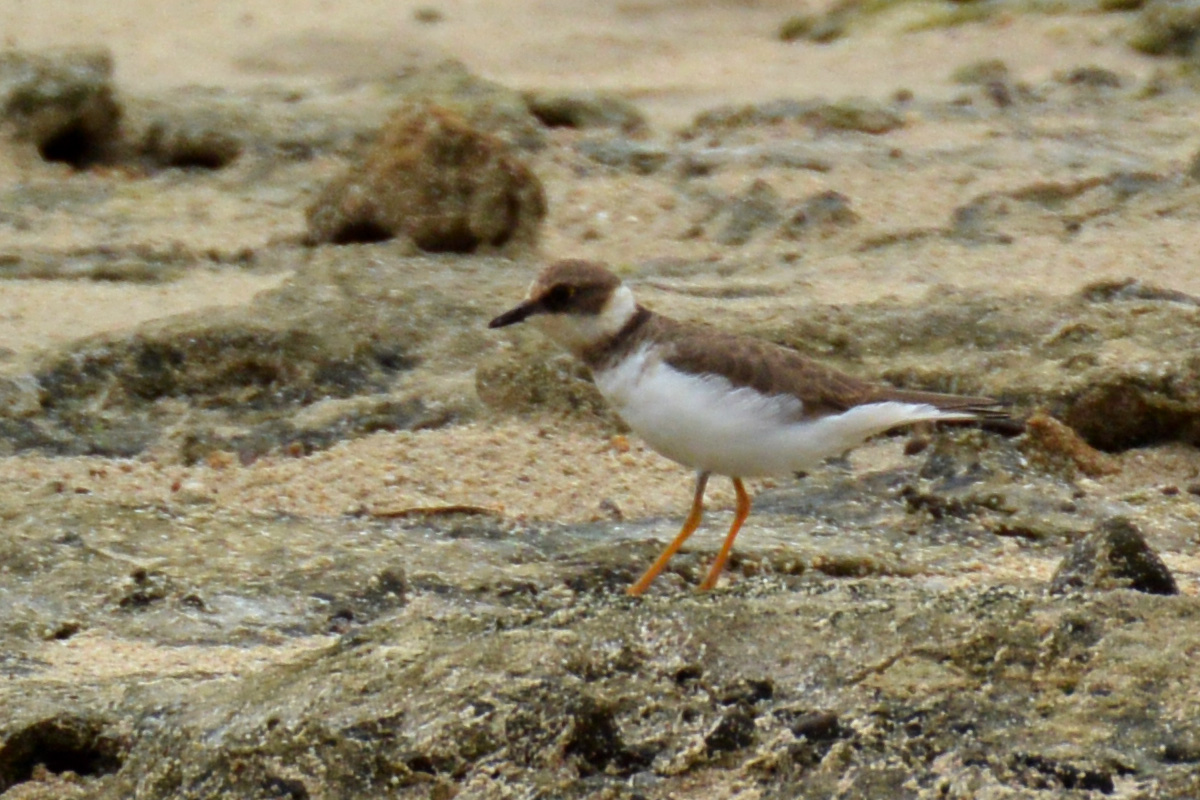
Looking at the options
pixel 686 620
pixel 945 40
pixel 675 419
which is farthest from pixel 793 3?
pixel 686 620

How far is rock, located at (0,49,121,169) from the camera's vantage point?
26.3ft

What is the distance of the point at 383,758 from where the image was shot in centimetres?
269

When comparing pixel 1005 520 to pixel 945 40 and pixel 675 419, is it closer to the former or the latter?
pixel 675 419

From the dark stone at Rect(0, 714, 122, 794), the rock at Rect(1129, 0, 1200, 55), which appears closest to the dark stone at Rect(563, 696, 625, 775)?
the dark stone at Rect(0, 714, 122, 794)

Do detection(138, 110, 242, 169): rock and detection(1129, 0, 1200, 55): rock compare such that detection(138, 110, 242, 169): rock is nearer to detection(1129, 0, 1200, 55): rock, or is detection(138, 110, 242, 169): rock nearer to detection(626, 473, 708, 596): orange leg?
detection(626, 473, 708, 596): orange leg

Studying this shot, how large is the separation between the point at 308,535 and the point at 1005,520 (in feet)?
5.72

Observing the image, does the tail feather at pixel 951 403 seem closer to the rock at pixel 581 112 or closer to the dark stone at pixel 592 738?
the dark stone at pixel 592 738

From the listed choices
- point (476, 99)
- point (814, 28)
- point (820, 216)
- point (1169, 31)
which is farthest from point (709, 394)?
point (814, 28)

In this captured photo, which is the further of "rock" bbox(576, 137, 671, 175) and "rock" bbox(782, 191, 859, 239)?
"rock" bbox(576, 137, 671, 175)

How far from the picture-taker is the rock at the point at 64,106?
8.02 metres

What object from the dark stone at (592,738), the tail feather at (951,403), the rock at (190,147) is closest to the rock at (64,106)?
the rock at (190,147)

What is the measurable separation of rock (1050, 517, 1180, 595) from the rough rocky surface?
0.01 m

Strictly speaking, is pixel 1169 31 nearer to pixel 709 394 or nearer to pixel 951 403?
pixel 951 403

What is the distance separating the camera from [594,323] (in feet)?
13.3
